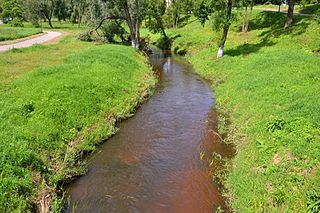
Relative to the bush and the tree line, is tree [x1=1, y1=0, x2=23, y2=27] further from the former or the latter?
the bush

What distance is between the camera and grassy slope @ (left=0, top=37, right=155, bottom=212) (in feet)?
31.7

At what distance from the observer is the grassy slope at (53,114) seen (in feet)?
31.7

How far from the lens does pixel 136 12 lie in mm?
39500

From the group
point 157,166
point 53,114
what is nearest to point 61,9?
point 53,114

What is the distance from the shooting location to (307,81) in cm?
1711

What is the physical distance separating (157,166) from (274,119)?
A: 18.2 ft

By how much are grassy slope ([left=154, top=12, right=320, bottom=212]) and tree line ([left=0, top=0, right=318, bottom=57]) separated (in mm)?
4387

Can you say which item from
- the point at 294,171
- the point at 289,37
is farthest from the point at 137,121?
the point at 289,37

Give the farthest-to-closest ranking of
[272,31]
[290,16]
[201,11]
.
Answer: [201,11]
[272,31]
[290,16]

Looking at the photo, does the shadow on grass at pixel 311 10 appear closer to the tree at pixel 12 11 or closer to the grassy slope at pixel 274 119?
the grassy slope at pixel 274 119

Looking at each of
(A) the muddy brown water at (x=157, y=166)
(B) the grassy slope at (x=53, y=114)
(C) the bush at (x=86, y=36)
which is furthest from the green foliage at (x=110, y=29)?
(A) the muddy brown water at (x=157, y=166)

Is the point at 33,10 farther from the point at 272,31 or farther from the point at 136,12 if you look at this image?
the point at 272,31

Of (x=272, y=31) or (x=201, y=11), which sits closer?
(x=272, y=31)

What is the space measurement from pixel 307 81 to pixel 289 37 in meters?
15.1
